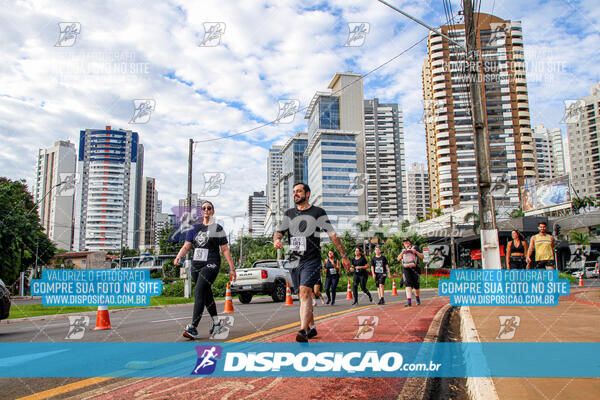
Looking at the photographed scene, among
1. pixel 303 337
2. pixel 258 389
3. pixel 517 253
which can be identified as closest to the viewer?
pixel 258 389

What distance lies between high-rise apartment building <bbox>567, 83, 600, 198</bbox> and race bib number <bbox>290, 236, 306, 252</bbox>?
126 metres

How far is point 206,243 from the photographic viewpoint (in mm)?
5895

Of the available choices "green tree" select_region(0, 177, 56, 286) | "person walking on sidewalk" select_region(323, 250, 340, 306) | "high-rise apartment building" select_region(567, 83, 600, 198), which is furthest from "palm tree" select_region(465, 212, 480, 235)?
"high-rise apartment building" select_region(567, 83, 600, 198)

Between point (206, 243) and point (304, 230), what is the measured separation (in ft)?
5.08

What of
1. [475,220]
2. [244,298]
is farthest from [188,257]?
[475,220]

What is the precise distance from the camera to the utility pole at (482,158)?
28.0 feet

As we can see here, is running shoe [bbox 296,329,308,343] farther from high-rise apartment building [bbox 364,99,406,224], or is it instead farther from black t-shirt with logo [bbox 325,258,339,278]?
high-rise apartment building [bbox 364,99,406,224]

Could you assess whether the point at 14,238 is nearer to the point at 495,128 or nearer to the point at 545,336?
the point at 545,336

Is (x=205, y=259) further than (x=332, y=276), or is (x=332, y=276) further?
(x=332, y=276)

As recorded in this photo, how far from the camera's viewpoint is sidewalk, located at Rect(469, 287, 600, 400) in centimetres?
272

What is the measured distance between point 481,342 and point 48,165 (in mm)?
61736

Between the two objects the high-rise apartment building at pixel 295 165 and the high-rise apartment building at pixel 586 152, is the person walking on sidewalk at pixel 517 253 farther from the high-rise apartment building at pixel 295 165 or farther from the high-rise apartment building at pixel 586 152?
the high-rise apartment building at pixel 295 165

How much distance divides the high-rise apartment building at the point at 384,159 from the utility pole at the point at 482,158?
6382 inches

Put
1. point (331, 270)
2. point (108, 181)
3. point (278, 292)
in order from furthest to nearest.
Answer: point (108, 181)
point (278, 292)
point (331, 270)
